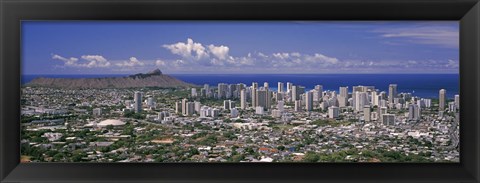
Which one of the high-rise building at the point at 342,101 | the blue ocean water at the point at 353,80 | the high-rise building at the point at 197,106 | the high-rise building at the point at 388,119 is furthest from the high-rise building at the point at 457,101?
the high-rise building at the point at 197,106

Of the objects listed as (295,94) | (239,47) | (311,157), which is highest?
(239,47)

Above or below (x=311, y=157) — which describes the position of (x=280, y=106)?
above

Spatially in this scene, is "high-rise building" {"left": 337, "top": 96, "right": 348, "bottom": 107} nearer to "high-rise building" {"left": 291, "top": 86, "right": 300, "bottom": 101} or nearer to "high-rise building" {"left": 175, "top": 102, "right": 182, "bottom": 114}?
"high-rise building" {"left": 291, "top": 86, "right": 300, "bottom": 101}

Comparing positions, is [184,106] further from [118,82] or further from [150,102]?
[118,82]

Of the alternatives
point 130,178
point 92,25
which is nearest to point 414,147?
point 130,178

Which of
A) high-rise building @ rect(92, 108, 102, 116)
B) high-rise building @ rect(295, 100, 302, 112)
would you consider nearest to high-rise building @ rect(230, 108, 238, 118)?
high-rise building @ rect(295, 100, 302, 112)

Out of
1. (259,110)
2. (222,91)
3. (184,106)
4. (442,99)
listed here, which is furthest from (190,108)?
(442,99)
